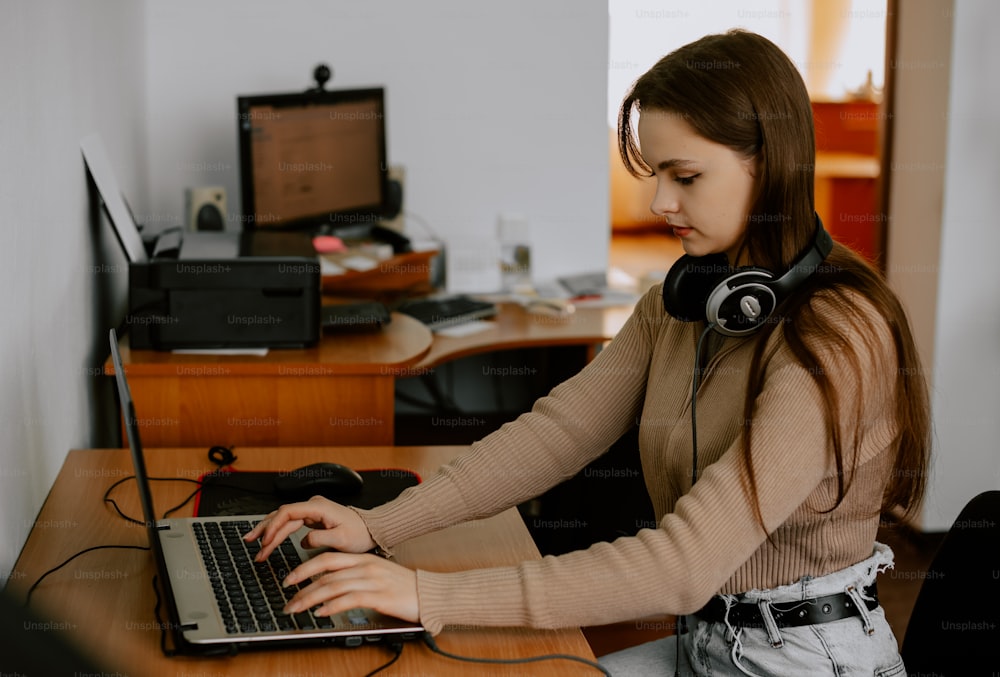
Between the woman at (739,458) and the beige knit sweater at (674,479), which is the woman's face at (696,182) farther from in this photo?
the beige knit sweater at (674,479)

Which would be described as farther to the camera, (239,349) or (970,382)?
(970,382)

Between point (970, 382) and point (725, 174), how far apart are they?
6.94ft

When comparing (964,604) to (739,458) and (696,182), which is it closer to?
(739,458)

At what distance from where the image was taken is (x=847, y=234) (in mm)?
6039

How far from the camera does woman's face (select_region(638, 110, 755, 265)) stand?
1.35 m

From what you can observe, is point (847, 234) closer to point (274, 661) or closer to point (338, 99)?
point (338, 99)

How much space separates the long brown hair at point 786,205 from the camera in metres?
1.31

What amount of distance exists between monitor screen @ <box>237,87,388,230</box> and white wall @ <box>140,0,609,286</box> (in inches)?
10.9

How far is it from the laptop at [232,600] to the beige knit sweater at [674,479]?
0.09 m

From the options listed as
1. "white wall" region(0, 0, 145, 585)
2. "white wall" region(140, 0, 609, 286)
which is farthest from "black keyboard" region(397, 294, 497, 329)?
Result: "white wall" region(0, 0, 145, 585)

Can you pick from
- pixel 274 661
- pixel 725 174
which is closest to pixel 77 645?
pixel 274 661

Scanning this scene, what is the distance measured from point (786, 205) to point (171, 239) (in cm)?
151

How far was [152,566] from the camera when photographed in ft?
4.66

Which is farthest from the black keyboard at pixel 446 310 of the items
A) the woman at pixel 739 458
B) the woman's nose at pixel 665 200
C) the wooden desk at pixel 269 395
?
the woman's nose at pixel 665 200
